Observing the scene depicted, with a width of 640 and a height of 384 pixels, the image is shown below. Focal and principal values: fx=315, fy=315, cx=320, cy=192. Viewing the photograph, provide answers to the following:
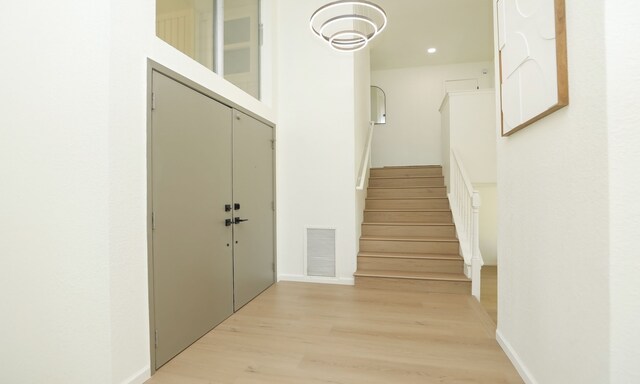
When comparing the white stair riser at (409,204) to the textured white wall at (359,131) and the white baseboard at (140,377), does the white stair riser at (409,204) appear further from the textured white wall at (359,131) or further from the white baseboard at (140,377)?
the white baseboard at (140,377)

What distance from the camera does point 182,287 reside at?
94.7 inches

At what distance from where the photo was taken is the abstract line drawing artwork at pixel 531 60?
1438 mm

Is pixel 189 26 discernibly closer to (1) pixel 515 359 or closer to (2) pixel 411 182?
(1) pixel 515 359

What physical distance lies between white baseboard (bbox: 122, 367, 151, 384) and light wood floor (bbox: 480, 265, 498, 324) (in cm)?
285

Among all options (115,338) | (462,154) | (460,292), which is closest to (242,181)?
(115,338)

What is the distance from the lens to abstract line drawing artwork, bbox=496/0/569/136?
144 centimetres

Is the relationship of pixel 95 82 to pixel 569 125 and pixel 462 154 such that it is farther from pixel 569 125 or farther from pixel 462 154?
pixel 462 154

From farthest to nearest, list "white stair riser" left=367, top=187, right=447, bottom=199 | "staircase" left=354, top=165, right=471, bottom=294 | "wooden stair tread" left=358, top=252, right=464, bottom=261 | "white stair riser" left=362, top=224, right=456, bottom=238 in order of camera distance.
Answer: "white stair riser" left=367, top=187, right=447, bottom=199, "white stair riser" left=362, top=224, right=456, bottom=238, "wooden stair tread" left=358, top=252, right=464, bottom=261, "staircase" left=354, top=165, right=471, bottom=294

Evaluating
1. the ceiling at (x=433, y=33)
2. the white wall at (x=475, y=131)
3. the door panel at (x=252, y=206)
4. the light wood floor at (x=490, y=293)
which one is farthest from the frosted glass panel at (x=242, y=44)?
the light wood floor at (x=490, y=293)

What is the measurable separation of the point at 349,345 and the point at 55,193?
226cm

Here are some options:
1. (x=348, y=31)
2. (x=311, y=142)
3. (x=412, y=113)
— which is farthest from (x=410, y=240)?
(x=412, y=113)

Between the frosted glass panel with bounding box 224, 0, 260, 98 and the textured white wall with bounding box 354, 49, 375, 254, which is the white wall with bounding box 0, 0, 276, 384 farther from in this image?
the textured white wall with bounding box 354, 49, 375, 254

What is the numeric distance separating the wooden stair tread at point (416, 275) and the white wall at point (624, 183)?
260 cm

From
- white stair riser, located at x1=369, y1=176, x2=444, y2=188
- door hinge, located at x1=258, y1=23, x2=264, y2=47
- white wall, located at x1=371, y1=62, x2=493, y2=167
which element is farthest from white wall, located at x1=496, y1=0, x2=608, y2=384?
white wall, located at x1=371, y1=62, x2=493, y2=167
